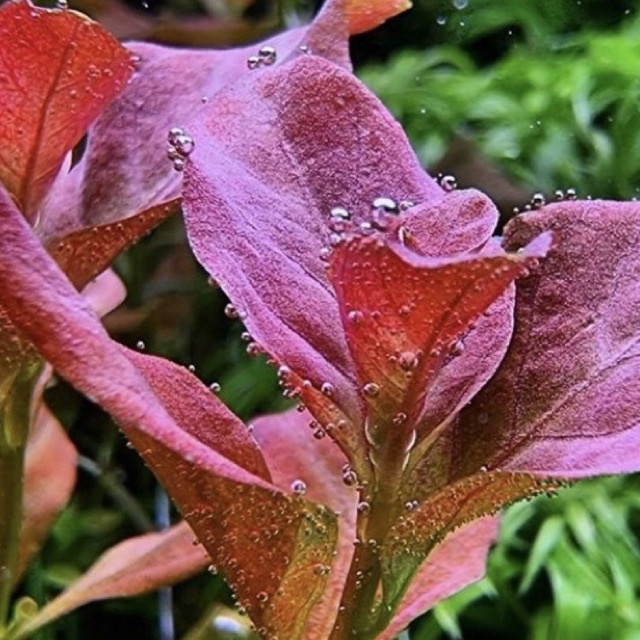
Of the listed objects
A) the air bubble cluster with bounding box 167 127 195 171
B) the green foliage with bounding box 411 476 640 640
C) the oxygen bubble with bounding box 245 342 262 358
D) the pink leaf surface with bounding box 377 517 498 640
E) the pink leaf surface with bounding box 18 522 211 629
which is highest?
the air bubble cluster with bounding box 167 127 195 171

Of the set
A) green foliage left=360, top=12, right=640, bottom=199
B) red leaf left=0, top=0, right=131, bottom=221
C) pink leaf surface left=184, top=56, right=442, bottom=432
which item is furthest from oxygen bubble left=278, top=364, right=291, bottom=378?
green foliage left=360, top=12, right=640, bottom=199

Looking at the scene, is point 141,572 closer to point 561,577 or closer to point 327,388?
point 327,388

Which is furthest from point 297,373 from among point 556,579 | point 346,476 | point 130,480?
point 130,480

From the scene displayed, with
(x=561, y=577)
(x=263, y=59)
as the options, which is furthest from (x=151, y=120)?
(x=561, y=577)

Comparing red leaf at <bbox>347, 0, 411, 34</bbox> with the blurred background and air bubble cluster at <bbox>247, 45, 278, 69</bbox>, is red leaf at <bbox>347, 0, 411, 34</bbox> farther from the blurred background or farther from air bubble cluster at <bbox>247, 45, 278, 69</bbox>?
the blurred background

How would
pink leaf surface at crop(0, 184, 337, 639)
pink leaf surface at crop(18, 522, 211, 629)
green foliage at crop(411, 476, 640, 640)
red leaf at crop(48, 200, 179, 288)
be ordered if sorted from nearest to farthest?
pink leaf surface at crop(0, 184, 337, 639), red leaf at crop(48, 200, 179, 288), pink leaf surface at crop(18, 522, 211, 629), green foliage at crop(411, 476, 640, 640)

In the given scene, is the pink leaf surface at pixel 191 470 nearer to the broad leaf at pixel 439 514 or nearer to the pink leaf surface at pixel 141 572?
the broad leaf at pixel 439 514

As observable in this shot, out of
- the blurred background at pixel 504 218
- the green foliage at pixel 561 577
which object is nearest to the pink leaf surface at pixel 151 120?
the blurred background at pixel 504 218

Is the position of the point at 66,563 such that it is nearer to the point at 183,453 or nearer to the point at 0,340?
the point at 0,340
